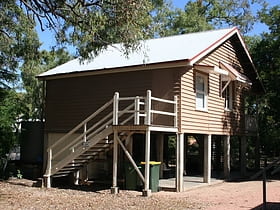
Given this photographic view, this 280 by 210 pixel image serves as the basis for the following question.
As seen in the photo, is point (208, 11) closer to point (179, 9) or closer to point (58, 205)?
point (179, 9)

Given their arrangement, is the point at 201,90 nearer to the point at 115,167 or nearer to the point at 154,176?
the point at 154,176

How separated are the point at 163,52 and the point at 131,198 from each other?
22.8 feet

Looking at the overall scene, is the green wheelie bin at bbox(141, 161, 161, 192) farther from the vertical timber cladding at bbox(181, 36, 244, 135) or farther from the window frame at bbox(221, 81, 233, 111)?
the window frame at bbox(221, 81, 233, 111)

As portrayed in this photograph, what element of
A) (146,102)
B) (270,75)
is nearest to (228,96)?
(270,75)

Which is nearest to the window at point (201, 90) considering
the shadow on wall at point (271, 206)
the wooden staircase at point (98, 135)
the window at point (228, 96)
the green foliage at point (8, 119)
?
the wooden staircase at point (98, 135)

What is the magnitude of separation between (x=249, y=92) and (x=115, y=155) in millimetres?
11254

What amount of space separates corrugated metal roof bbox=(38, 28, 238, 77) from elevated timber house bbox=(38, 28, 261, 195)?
0.05 meters

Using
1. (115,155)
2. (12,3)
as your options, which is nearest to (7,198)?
(115,155)

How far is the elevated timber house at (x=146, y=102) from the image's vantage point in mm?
14930

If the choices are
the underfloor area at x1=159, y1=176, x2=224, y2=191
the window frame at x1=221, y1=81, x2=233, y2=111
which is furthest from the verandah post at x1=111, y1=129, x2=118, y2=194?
the window frame at x1=221, y1=81, x2=233, y2=111

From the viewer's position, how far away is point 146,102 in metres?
13.9

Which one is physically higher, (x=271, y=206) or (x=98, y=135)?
(x=98, y=135)

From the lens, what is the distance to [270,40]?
22922 mm

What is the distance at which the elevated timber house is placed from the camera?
49.0 ft
